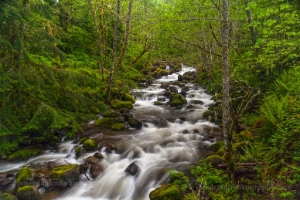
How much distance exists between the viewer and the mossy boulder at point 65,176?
296 inches

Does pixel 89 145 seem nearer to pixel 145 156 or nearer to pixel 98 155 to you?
pixel 98 155

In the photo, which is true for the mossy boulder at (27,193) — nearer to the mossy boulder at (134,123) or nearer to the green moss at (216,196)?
the green moss at (216,196)

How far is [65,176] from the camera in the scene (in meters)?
7.64

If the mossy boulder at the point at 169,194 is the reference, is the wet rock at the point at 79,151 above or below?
below

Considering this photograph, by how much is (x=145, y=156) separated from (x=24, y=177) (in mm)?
4346

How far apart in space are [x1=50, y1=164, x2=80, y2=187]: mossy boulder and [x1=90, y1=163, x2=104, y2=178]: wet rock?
0.61 metres

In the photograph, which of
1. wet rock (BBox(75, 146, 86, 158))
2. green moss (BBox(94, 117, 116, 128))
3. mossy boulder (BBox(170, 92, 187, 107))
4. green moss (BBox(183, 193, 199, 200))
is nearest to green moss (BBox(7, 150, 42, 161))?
wet rock (BBox(75, 146, 86, 158))

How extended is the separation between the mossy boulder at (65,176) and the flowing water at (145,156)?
24 centimetres

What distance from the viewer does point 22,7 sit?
723cm

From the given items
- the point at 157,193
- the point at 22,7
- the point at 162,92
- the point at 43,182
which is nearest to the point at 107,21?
the point at 162,92

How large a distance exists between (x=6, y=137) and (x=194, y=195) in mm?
6303

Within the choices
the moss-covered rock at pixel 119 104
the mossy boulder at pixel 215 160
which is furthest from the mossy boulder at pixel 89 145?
the moss-covered rock at pixel 119 104

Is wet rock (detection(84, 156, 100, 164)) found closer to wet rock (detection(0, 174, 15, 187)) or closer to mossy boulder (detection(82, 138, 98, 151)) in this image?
mossy boulder (detection(82, 138, 98, 151))

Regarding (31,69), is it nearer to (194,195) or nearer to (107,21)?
(194,195)
